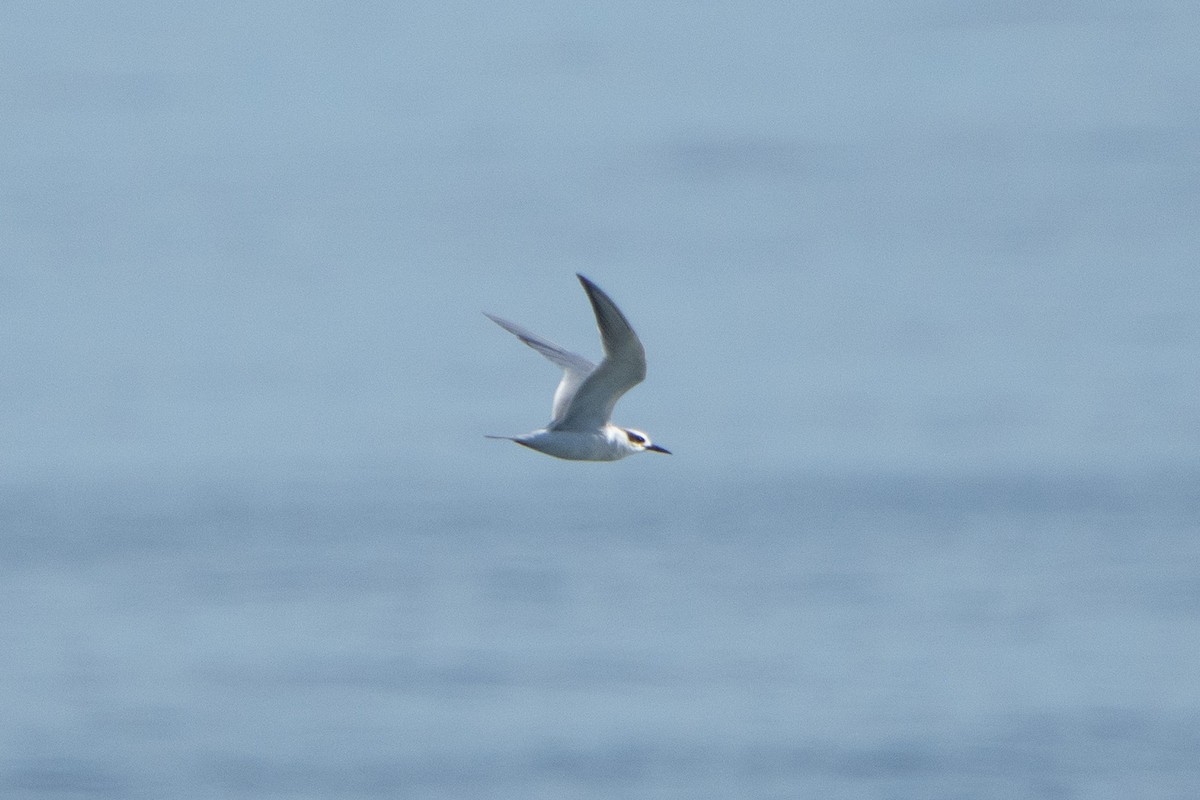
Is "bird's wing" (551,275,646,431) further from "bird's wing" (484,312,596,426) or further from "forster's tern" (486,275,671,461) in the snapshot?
"bird's wing" (484,312,596,426)

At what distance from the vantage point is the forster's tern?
1062 cm

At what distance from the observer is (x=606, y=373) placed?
36.2 feet

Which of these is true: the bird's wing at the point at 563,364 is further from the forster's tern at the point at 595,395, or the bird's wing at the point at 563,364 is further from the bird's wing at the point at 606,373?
the bird's wing at the point at 606,373

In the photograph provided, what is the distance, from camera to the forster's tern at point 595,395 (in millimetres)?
10625

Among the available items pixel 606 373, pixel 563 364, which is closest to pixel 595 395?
pixel 606 373

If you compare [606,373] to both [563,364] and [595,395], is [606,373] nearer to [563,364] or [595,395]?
[595,395]

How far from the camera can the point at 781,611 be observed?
857 inches

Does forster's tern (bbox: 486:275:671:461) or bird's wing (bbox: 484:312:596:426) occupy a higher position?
bird's wing (bbox: 484:312:596:426)

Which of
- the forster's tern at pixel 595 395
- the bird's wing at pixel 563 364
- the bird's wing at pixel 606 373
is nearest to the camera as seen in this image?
the bird's wing at pixel 606 373

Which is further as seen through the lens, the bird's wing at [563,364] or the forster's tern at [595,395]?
the bird's wing at [563,364]

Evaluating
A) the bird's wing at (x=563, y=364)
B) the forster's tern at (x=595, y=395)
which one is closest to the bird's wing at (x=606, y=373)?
the forster's tern at (x=595, y=395)

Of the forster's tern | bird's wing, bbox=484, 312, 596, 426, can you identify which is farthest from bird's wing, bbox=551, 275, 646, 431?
bird's wing, bbox=484, 312, 596, 426

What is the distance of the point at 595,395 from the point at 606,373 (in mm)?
288

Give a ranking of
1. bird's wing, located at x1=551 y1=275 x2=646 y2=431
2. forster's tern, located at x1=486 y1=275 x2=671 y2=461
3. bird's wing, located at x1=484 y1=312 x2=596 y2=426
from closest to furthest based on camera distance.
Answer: bird's wing, located at x1=551 y1=275 x2=646 y2=431, forster's tern, located at x1=486 y1=275 x2=671 y2=461, bird's wing, located at x1=484 y1=312 x2=596 y2=426
